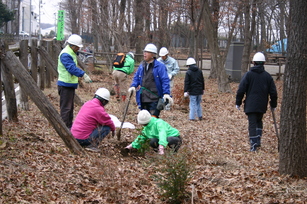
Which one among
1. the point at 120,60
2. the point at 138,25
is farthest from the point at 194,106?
the point at 138,25

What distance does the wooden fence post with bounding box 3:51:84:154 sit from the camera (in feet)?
20.1

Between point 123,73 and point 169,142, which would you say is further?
point 123,73

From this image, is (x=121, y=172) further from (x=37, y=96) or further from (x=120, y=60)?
(x=120, y=60)

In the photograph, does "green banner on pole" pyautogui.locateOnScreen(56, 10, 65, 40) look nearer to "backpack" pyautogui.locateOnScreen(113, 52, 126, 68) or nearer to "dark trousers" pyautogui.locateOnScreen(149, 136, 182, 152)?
"backpack" pyautogui.locateOnScreen(113, 52, 126, 68)

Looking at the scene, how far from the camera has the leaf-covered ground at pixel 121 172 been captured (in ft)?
16.4

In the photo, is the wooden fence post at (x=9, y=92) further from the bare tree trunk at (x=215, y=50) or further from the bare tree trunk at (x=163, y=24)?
the bare tree trunk at (x=163, y=24)

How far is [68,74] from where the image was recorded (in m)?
7.91

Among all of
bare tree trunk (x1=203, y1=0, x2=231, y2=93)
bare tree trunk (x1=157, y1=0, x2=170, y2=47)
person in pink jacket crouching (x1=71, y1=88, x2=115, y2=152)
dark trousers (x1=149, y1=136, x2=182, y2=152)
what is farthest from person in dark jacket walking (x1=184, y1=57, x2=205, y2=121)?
bare tree trunk (x1=157, y1=0, x2=170, y2=47)

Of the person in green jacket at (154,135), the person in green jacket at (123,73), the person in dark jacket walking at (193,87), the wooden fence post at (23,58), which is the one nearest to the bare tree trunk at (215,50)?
the person in green jacket at (123,73)

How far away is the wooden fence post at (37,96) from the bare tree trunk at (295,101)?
317 centimetres

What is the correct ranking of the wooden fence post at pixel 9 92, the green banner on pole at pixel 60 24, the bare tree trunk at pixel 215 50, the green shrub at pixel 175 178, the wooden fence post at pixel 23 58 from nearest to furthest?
the green shrub at pixel 175 178 → the wooden fence post at pixel 9 92 → the wooden fence post at pixel 23 58 → the bare tree trunk at pixel 215 50 → the green banner on pole at pixel 60 24

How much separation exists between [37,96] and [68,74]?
185cm

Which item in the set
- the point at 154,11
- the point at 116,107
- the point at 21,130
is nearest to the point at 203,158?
the point at 21,130

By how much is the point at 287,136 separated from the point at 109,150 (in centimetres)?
301
